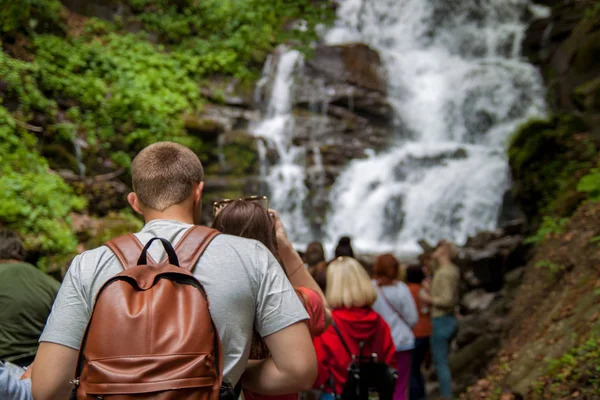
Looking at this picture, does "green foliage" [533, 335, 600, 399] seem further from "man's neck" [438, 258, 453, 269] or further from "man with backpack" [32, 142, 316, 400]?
"man with backpack" [32, 142, 316, 400]

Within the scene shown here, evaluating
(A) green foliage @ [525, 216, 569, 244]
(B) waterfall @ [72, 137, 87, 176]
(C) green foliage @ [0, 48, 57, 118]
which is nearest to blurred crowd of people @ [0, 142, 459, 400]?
(A) green foliage @ [525, 216, 569, 244]

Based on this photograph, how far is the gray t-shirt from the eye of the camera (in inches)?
72.9

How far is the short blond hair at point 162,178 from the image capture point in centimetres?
208

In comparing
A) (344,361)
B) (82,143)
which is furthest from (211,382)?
(82,143)

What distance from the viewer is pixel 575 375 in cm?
414

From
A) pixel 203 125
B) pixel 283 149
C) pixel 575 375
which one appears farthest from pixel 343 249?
pixel 283 149

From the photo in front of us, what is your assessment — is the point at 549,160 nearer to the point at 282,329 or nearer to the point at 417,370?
the point at 417,370

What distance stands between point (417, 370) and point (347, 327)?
2907 mm

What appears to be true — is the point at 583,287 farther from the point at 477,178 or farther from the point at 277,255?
the point at 477,178

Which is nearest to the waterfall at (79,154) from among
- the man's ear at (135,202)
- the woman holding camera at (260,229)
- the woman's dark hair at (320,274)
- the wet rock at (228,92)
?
the wet rock at (228,92)

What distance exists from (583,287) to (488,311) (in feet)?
13.0

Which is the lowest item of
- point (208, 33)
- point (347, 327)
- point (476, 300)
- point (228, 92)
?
point (476, 300)

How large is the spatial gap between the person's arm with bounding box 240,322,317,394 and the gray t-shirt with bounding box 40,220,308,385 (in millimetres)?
36

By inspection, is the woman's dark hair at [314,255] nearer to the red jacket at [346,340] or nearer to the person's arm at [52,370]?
→ the red jacket at [346,340]
